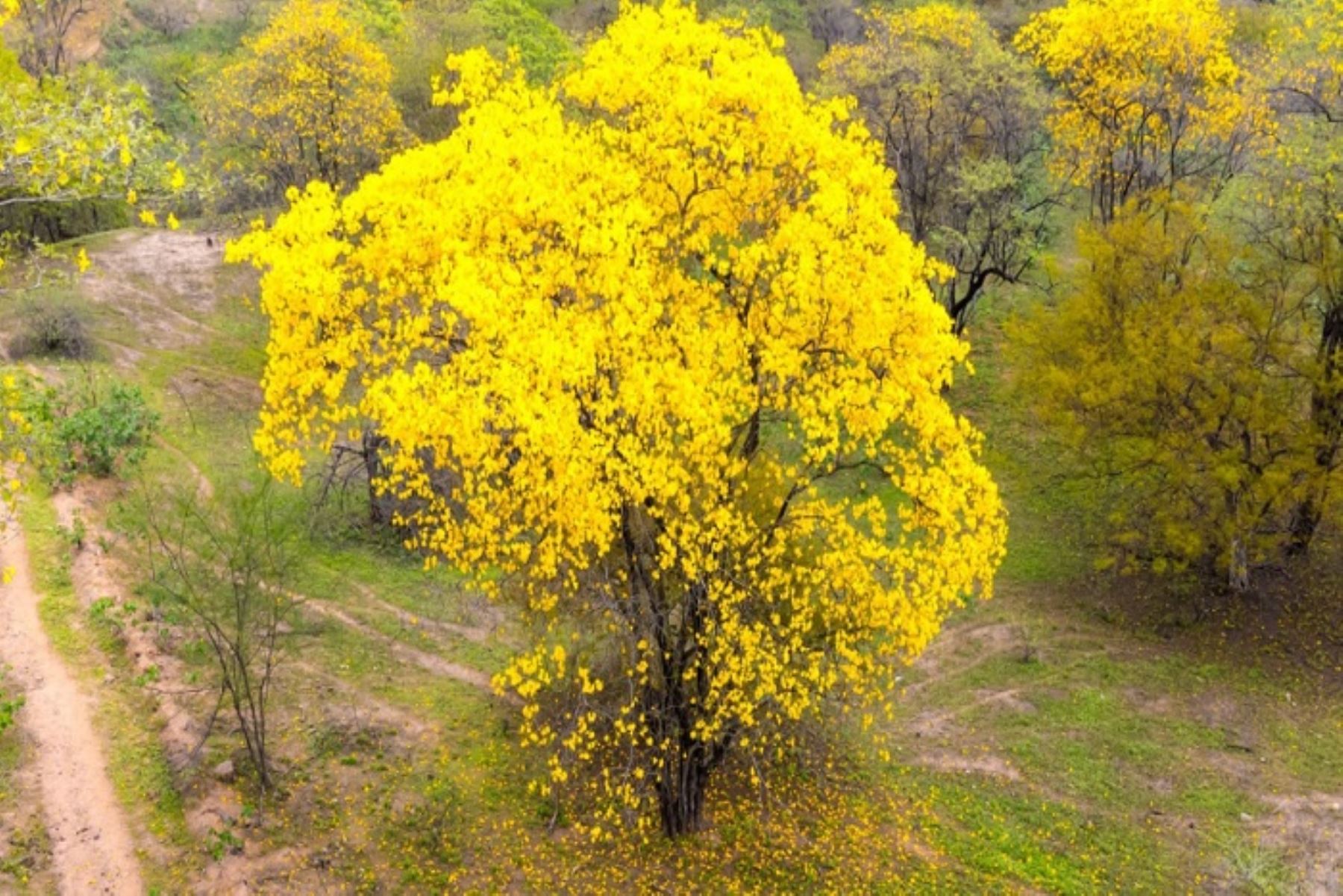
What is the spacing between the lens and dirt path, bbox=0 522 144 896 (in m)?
14.1

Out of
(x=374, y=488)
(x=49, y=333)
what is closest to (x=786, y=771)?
(x=374, y=488)

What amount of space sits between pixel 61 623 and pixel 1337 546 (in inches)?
1180

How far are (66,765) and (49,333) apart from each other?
21.0 meters

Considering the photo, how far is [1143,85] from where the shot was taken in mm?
30156

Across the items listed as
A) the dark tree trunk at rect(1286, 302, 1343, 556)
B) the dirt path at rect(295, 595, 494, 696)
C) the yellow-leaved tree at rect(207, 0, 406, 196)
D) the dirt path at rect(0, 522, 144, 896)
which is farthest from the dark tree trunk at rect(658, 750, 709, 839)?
the yellow-leaved tree at rect(207, 0, 406, 196)

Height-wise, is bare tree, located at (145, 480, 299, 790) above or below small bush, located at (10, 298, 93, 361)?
below

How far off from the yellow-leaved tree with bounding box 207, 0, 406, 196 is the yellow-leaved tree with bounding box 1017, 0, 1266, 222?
22502 mm

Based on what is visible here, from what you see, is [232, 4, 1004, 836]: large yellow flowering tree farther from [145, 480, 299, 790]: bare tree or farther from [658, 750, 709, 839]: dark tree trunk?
[145, 480, 299, 790]: bare tree

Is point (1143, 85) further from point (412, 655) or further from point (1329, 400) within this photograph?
point (412, 655)

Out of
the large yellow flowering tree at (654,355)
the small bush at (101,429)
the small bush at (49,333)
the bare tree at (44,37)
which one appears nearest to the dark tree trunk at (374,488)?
the small bush at (101,429)

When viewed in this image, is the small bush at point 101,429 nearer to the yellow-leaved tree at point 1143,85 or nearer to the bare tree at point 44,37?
the bare tree at point 44,37

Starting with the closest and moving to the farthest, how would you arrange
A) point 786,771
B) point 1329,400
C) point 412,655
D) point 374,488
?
point 786,771
point 412,655
point 1329,400
point 374,488

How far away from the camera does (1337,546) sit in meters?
26.2

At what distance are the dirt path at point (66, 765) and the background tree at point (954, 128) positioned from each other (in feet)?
87.3
